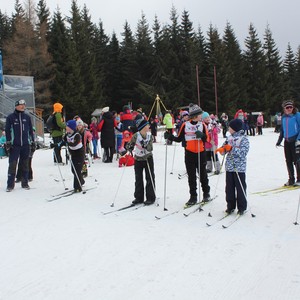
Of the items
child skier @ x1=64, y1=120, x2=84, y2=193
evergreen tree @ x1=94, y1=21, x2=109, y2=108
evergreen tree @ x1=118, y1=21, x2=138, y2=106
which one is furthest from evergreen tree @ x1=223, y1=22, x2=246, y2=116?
child skier @ x1=64, y1=120, x2=84, y2=193

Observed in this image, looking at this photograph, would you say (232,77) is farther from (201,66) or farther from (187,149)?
(187,149)

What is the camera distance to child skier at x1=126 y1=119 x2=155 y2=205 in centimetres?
695

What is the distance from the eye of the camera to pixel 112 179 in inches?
386

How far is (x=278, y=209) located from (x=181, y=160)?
23.6 ft

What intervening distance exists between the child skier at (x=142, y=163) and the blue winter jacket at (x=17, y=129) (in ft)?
9.11

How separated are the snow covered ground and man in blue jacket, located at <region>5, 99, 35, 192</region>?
871 millimetres

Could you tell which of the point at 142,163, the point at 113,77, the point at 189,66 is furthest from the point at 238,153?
the point at 113,77

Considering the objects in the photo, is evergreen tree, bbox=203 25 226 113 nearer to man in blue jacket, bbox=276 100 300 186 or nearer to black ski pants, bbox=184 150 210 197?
man in blue jacket, bbox=276 100 300 186

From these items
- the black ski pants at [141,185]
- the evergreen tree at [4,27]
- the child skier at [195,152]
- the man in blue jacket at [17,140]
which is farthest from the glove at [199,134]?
the evergreen tree at [4,27]

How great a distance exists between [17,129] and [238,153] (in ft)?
16.5

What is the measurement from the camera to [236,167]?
6.05 metres

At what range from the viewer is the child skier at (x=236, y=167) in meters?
6.00

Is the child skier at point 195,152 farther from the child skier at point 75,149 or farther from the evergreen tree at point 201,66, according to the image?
the evergreen tree at point 201,66

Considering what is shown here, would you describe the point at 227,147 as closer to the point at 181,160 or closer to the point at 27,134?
the point at 27,134
